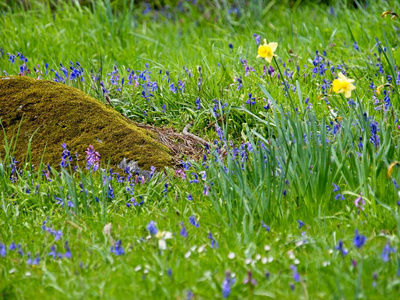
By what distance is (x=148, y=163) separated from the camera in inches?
144

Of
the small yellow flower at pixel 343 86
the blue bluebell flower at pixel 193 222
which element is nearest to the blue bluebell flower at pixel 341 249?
the blue bluebell flower at pixel 193 222

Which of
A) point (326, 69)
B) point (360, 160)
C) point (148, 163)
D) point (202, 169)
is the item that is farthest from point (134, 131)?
point (326, 69)

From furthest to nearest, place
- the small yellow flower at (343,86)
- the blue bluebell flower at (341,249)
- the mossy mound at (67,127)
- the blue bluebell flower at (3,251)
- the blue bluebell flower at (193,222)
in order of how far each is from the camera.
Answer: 1. the mossy mound at (67,127)
2. the small yellow flower at (343,86)
3. the blue bluebell flower at (193,222)
4. the blue bluebell flower at (3,251)
5. the blue bluebell flower at (341,249)

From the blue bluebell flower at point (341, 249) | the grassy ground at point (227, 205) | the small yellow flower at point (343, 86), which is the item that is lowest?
the grassy ground at point (227, 205)

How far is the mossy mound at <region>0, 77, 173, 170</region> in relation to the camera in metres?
3.74

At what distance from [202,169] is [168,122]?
0.98 m

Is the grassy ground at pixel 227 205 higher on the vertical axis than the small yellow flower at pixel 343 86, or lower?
lower

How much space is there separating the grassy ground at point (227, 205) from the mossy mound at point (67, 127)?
16 cm

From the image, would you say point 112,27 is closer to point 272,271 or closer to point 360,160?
point 360,160

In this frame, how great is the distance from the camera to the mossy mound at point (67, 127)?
3.74m

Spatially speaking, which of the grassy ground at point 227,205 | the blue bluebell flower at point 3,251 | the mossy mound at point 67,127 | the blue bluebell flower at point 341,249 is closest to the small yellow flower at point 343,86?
the grassy ground at point 227,205

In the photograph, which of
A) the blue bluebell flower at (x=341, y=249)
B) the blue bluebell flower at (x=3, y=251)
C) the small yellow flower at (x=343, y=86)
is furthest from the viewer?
the small yellow flower at (x=343, y=86)

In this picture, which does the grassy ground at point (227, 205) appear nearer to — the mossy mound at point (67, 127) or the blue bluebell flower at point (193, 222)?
the blue bluebell flower at point (193, 222)

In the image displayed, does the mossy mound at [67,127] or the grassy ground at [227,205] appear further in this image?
the mossy mound at [67,127]
